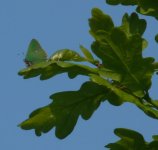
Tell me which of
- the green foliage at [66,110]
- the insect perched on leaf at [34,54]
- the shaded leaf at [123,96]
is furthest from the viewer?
the insect perched on leaf at [34,54]

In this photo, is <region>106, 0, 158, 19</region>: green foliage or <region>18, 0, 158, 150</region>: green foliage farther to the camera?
<region>106, 0, 158, 19</region>: green foliage

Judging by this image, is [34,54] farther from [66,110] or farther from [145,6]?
[145,6]

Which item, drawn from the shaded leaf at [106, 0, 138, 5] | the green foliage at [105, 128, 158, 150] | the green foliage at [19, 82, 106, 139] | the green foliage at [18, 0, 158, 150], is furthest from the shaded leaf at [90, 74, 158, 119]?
the shaded leaf at [106, 0, 138, 5]

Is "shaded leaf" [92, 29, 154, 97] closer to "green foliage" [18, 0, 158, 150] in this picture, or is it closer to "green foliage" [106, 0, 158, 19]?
"green foliage" [18, 0, 158, 150]

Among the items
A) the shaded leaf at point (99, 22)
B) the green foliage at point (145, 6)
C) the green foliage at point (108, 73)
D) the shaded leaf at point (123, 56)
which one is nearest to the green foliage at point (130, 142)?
the green foliage at point (108, 73)

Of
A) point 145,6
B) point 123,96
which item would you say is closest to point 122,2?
point 145,6

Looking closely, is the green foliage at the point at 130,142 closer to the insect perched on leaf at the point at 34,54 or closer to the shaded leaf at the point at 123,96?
the shaded leaf at the point at 123,96
